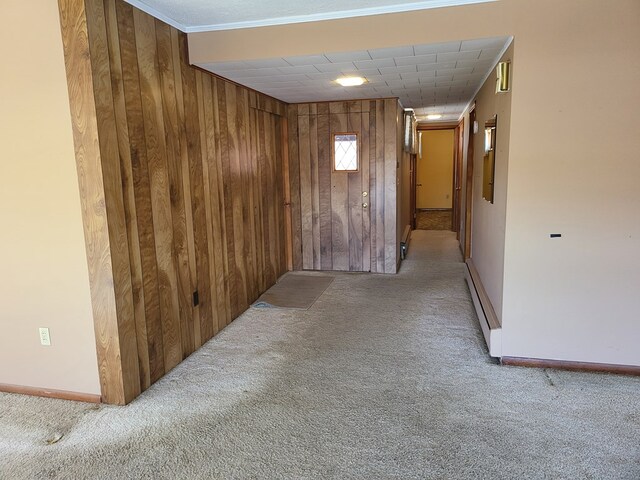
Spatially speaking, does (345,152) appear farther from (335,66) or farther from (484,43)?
(484,43)

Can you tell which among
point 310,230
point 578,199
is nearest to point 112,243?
point 578,199

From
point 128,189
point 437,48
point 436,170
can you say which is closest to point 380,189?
point 437,48

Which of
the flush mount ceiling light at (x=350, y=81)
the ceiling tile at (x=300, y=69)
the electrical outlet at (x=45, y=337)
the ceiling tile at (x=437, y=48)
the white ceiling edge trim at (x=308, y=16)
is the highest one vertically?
the white ceiling edge trim at (x=308, y=16)

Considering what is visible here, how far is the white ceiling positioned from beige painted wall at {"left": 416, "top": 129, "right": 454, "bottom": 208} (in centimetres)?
642

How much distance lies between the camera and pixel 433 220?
32.6 ft

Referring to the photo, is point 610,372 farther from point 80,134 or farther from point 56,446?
point 80,134

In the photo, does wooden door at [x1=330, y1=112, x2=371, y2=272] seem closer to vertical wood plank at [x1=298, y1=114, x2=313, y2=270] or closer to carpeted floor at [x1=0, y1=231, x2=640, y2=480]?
vertical wood plank at [x1=298, y1=114, x2=313, y2=270]

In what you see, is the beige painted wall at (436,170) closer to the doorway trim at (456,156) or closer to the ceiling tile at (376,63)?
the doorway trim at (456,156)

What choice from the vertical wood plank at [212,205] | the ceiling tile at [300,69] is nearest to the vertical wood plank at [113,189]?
the vertical wood plank at [212,205]

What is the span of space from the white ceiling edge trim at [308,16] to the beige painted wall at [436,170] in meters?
8.64

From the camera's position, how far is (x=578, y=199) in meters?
2.64

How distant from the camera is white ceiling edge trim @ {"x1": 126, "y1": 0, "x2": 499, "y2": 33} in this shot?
2.62 m

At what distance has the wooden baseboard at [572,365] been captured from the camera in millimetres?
2725

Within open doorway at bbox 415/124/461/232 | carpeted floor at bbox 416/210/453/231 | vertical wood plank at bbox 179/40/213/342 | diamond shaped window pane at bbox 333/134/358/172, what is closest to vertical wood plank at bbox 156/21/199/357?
vertical wood plank at bbox 179/40/213/342
